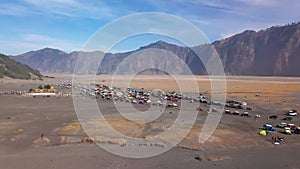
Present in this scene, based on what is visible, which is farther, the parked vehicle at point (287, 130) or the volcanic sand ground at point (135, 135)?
the parked vehicle at point (287, 130)

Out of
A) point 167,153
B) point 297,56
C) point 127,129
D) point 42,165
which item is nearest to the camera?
point 42,165

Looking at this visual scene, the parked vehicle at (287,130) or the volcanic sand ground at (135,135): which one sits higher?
the parked vehicle at (287,130)

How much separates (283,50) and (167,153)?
180057 millimetres

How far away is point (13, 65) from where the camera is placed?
15050 centimetres

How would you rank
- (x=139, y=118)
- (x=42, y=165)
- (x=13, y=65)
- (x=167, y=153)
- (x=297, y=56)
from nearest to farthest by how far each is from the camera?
(x=42, y=165)
(x=167, y=153)
(x=139, y=118)
(x=13, y=65)
(x=297, y=56)

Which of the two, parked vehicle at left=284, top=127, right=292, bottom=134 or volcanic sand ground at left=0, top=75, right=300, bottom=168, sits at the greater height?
parked vehicle at left=284, top=127, right=292, bottom=134

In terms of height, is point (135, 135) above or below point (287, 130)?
below

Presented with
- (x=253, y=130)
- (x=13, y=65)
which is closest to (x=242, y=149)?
(x=253, y=130)

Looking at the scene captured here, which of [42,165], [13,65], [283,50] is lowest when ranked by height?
[42,165]

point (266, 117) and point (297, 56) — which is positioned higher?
point (297, 56)

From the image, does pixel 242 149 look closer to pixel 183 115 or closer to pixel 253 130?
pixel 253 130

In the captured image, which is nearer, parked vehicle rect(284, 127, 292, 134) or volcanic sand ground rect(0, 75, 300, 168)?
volcanic sand ground rect(0, 75, 300, 168)

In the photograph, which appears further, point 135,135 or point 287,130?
point 287,130

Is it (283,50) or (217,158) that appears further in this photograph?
(283,50)
